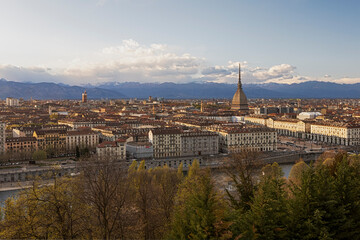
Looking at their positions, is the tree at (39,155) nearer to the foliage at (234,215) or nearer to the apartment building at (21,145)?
the apartment building at (21,145)

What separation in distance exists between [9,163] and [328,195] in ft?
119

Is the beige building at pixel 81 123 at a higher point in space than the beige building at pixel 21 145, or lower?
higher

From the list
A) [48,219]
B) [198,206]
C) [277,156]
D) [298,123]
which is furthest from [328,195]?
[298,123]

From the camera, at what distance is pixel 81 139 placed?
49.2 meters

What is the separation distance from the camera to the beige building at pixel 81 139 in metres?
47.9

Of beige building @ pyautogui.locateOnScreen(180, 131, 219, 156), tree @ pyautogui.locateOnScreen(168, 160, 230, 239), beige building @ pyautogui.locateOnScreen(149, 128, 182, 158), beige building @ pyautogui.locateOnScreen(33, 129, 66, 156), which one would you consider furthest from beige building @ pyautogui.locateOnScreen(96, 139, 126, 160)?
tree @ pyautogui.locateOnScreen(168, 160, 230, 239)

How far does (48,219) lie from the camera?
1299 cm

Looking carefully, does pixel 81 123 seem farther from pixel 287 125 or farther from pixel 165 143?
pixel 287 125

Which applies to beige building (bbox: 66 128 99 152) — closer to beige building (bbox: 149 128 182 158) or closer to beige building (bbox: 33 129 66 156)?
beige building (bbox: 33 129 66 156)

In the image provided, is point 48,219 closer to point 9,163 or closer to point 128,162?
point 128,162

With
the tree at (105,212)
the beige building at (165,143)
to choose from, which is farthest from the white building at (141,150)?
the tree at (105,212)

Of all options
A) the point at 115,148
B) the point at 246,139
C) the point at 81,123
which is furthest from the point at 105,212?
the point at 81,123

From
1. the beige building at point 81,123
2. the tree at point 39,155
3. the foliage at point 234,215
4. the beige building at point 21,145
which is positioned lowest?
the tree at point 39,155

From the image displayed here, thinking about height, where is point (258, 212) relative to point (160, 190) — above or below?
above
